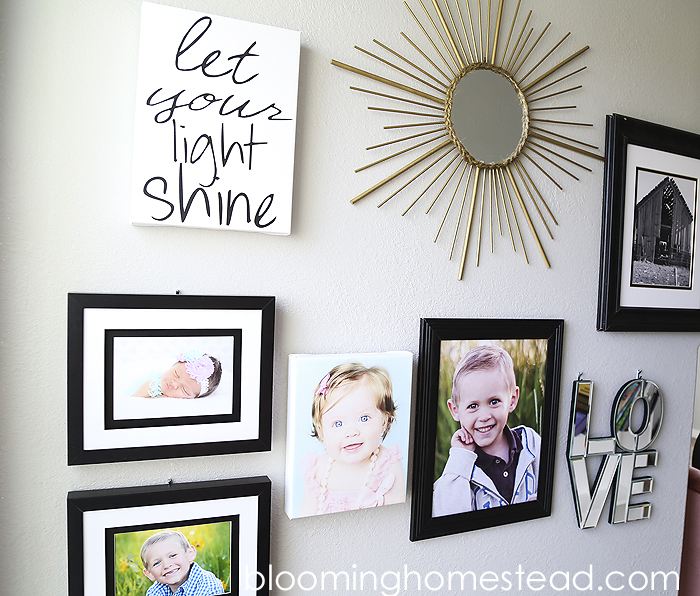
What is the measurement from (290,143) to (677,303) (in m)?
1.12

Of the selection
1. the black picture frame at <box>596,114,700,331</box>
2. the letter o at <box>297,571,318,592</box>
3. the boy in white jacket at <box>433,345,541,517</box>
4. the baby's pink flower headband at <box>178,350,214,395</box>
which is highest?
the black picture frame at <box>596,114,700,331</box>

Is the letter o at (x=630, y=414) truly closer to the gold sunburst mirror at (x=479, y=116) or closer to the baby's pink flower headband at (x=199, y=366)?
the gold sunburst mirror at (x=479, y=116)

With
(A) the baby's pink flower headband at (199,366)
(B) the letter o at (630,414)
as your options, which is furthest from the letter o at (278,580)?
(B) the letter o at (630,414)

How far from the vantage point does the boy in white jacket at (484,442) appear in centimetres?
111

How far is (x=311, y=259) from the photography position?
3.24 ft

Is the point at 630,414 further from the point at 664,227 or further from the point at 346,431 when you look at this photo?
the point at 346,431

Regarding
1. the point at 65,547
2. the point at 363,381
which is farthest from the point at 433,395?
the point at 65,547

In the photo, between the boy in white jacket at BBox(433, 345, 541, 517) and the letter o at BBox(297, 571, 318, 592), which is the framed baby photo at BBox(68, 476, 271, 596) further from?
the boy in white jacket at BBox(433, 345, 541, 517)

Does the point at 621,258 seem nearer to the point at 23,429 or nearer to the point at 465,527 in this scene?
the point at 465,527

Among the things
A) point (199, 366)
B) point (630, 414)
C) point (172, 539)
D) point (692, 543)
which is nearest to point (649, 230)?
point (630, 414)

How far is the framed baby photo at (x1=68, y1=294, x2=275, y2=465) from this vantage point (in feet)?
2.72

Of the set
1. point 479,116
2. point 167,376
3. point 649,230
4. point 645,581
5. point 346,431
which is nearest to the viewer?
point 167,376

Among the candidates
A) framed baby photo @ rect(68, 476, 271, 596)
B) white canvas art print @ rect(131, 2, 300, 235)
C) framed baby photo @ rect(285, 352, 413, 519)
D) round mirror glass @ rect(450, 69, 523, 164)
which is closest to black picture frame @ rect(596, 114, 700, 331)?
round mirror glass @ rect(450, 69, 523, 164)

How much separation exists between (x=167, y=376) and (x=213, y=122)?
1.42 ft
